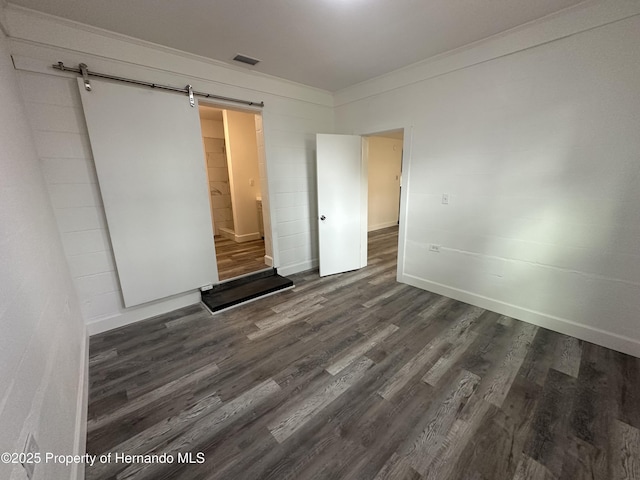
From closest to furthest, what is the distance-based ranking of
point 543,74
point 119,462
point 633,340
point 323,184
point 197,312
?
point 119,462
point 633,340
point 543,74
point 197,312
point 323,184

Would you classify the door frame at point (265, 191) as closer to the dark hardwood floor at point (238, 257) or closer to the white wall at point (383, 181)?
the dark hardwood floor at point (238, 257)

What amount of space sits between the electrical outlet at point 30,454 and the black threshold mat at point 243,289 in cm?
197

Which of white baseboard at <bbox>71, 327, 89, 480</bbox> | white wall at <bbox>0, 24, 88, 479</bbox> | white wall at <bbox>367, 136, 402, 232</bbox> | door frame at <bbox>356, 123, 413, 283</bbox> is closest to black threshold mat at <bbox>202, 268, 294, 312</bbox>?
white baseboard at <bbox>71, 327, 89, 480</bbox>

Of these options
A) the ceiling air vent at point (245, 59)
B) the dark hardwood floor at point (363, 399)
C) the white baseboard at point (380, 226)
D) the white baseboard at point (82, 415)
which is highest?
the ceiling air vent at point (245, 59)

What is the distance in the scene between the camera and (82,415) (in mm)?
1568

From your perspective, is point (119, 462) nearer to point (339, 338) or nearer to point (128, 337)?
point (128, 337)

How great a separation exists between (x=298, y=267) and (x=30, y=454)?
10.7ft

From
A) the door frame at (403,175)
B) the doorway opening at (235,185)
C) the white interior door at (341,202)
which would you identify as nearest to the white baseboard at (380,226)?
the white interior door at (341,202)

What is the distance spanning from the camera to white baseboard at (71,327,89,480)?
4.12 ft

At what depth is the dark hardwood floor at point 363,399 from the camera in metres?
1.34

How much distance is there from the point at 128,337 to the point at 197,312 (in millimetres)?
643

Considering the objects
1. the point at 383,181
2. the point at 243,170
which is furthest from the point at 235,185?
the point at 383,181

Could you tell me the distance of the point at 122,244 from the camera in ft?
8.15

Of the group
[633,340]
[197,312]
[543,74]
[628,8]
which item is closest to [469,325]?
[633,340]
